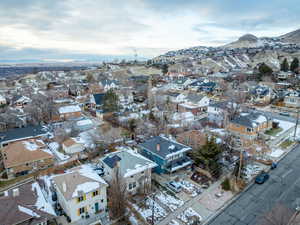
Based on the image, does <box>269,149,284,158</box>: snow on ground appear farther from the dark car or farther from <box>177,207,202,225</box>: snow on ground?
<box>177,207,202,225</box>: snow on ground

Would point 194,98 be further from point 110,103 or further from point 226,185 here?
point 226,185

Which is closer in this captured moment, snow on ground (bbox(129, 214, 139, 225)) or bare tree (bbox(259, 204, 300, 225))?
bare tree (bbox(259, 204, 300, 225))

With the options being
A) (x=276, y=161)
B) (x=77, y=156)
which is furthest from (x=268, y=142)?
(x=77, y=156)

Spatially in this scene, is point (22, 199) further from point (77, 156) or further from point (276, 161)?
point (276, 161)

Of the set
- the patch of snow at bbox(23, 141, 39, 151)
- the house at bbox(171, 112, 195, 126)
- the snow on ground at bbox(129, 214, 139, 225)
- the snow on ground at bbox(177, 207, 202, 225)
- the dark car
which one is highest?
the house at bbox(171, 112, 195, 126)

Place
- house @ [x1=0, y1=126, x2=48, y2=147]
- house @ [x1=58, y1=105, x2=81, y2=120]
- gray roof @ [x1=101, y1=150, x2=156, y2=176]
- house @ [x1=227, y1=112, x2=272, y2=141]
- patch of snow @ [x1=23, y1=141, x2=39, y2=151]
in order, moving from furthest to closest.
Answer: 1. house @ [x1=58, y1=105, x2=81, y2=120]
2. house @ [x1=227, y1=112, x2=272, y2=141]
3. house @ [x1=0, y1=126, x2=48, y2=147]
4. patch of snow @ [x1=23, y1=141, x2=39, y2=151]
5. gray roof @ [x1=101, y1=150, x2=156, y2=176]

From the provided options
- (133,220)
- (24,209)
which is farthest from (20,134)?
(133,220)

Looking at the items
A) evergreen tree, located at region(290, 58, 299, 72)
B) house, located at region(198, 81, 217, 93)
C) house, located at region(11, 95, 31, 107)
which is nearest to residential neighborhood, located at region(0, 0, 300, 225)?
house, located at region(11, 95, 31, 107)
